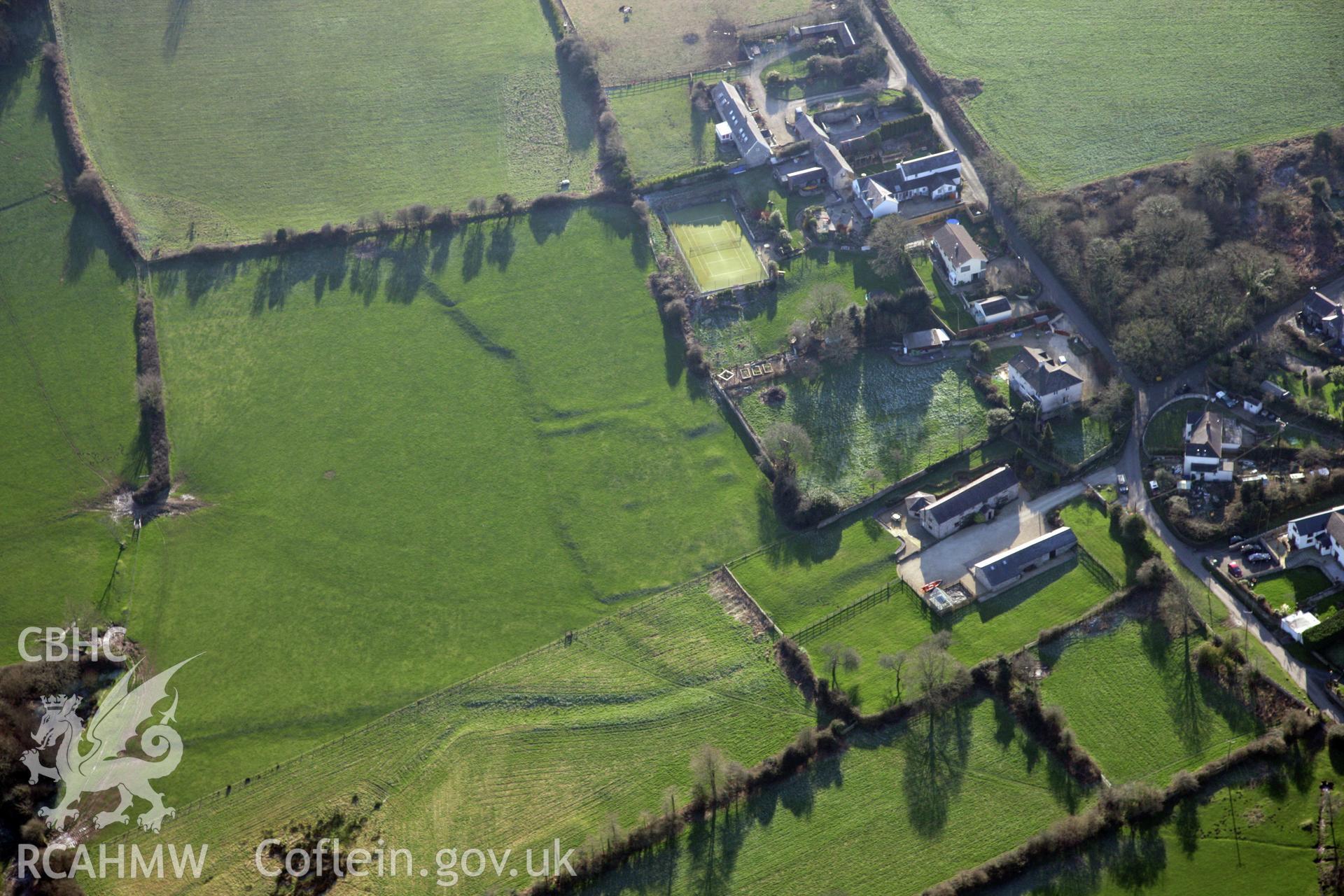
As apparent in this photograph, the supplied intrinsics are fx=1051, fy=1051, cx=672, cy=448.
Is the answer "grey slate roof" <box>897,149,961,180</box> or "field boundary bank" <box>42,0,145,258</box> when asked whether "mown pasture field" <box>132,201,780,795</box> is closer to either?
"field boundary bank" <box>42,0,145,258</box>

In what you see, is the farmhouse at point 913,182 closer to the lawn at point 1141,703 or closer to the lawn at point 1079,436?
the lawn at point 1079,436

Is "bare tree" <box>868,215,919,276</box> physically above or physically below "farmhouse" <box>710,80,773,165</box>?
below

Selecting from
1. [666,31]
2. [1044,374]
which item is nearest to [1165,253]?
[1044,374]

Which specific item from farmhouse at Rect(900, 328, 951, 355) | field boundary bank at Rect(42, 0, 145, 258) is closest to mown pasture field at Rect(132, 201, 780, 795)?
field boundary bank at Rect(42, 0, 145, 258)

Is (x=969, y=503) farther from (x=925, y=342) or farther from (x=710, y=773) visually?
(x=710, y=773)

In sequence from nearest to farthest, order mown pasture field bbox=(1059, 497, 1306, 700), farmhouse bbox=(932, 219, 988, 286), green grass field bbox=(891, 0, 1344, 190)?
mown pasture field bbox=(1059, 497, 1306, 700) → farmhouse bbox=(932, 219, 988, 286) → green grass field bbox=(891, 0, 1344, 190)

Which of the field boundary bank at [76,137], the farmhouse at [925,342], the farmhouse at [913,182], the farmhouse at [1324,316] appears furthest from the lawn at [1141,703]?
the field boundary bank at [76,137]

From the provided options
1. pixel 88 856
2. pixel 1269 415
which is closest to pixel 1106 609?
pixel 1269 415
